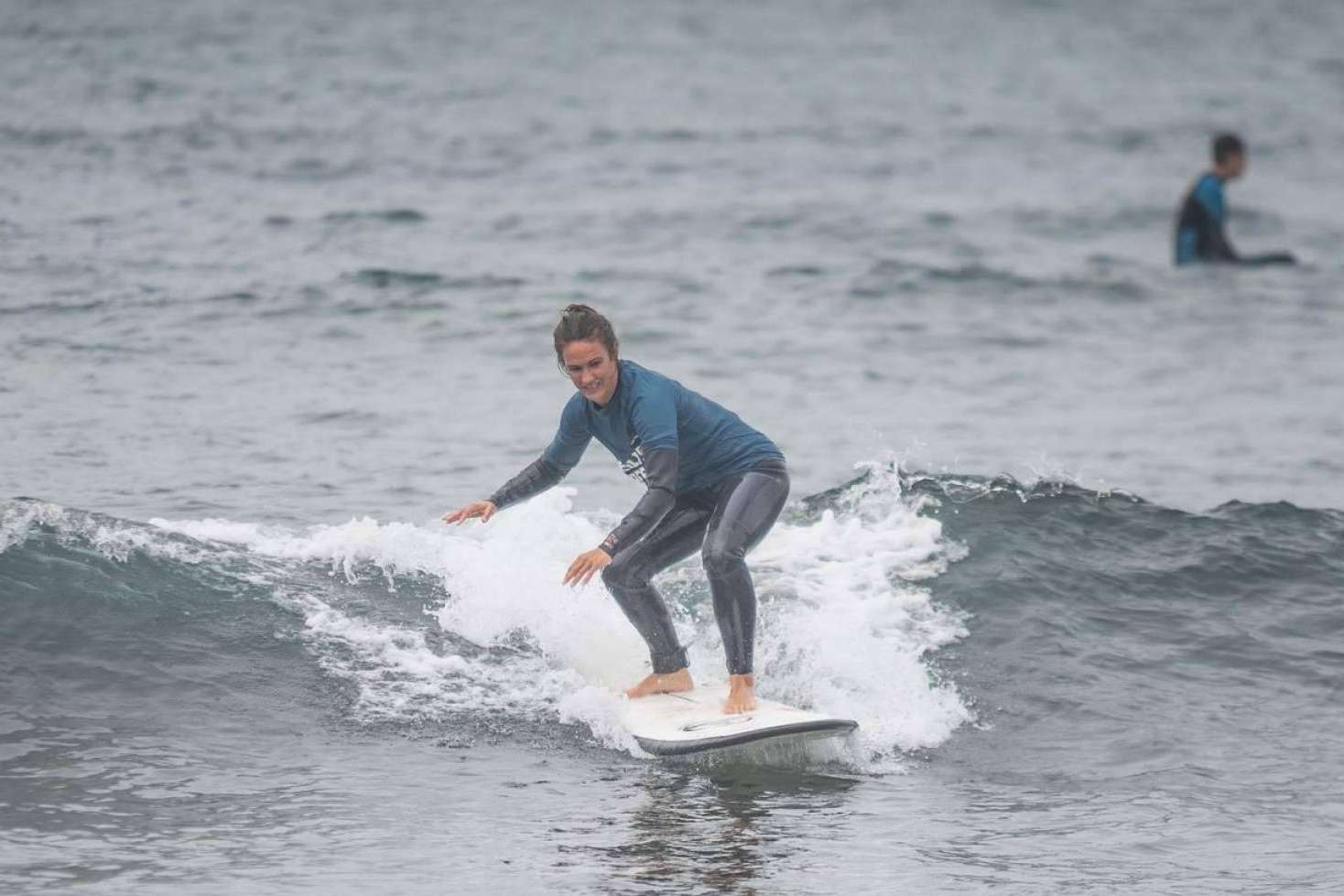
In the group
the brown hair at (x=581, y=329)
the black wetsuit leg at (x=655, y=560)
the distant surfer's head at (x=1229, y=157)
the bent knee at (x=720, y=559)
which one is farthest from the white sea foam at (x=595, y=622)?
the distant surfer's head at (x=1229, y=157)

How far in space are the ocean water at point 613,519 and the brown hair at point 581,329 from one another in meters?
1.94

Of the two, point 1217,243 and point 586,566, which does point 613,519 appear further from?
point 1217,243

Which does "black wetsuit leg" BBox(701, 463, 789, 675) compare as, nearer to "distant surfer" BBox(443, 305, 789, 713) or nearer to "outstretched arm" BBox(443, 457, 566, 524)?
"distant surfer" BBox(443, 305, 789, 713)

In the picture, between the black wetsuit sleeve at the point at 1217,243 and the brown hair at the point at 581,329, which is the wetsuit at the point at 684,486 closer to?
the brown hair at the point at 581,329

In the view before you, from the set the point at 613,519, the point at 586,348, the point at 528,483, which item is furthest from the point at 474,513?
the point at 613,519

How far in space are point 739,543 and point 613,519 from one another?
3.52 meters

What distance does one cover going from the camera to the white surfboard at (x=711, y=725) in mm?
7758

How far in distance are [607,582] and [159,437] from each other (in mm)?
5956

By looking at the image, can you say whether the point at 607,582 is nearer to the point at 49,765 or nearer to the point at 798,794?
the point at 798,794

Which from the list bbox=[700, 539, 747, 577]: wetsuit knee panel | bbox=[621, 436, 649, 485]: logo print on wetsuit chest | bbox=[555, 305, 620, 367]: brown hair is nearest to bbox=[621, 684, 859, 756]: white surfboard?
bbox=[700, 539, 747, 577]: wetsuit knee panel

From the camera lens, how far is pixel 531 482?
799 cm

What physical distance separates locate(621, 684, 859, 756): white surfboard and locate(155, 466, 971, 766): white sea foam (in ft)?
0.63

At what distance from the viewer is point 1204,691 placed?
945cm

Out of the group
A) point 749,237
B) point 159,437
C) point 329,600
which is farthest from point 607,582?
point 749,237
